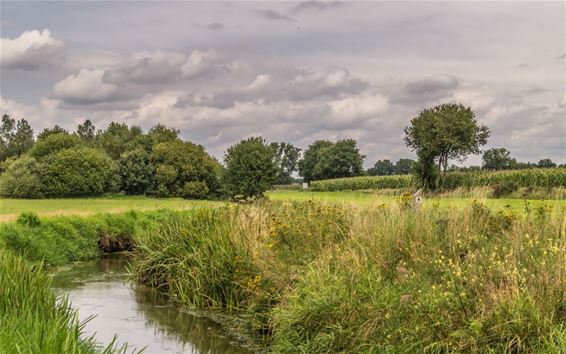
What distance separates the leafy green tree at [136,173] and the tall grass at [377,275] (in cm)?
4512

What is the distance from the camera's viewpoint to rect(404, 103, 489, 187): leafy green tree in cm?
6500

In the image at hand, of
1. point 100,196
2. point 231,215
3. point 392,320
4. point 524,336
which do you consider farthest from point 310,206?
point 100,196

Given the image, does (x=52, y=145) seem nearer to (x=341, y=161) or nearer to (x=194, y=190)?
(x=194, y=190)

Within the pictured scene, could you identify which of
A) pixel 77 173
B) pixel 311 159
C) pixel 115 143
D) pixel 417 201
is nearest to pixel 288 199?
pixel 417 201

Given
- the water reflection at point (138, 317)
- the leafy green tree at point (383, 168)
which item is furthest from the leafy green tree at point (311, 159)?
the water reflection at point (138, 317)

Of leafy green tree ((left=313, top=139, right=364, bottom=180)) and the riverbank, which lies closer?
the riverbank

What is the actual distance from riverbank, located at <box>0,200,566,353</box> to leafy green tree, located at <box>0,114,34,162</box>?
80260 millimetres

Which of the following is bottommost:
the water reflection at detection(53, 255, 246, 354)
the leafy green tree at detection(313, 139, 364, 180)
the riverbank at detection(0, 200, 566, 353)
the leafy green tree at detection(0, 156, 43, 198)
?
the water reflection at detection(53, 255, 246, 354)

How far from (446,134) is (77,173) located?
129ft

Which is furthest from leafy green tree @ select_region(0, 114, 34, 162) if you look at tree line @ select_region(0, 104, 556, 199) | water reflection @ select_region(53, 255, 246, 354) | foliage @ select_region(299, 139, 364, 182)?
water reflection @ select_region(53, 255, 246, 354)

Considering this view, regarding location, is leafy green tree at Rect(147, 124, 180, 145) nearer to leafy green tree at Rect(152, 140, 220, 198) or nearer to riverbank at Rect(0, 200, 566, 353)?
leafy green tree at Rect(152, 140, 220, 198)

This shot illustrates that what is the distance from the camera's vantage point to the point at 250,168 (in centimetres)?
4362

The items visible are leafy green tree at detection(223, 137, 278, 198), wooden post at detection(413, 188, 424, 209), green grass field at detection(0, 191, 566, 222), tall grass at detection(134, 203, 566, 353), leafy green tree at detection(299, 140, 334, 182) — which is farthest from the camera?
leafy green tree at detection(299, 140, 334, 182)

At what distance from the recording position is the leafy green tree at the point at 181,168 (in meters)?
59.1
